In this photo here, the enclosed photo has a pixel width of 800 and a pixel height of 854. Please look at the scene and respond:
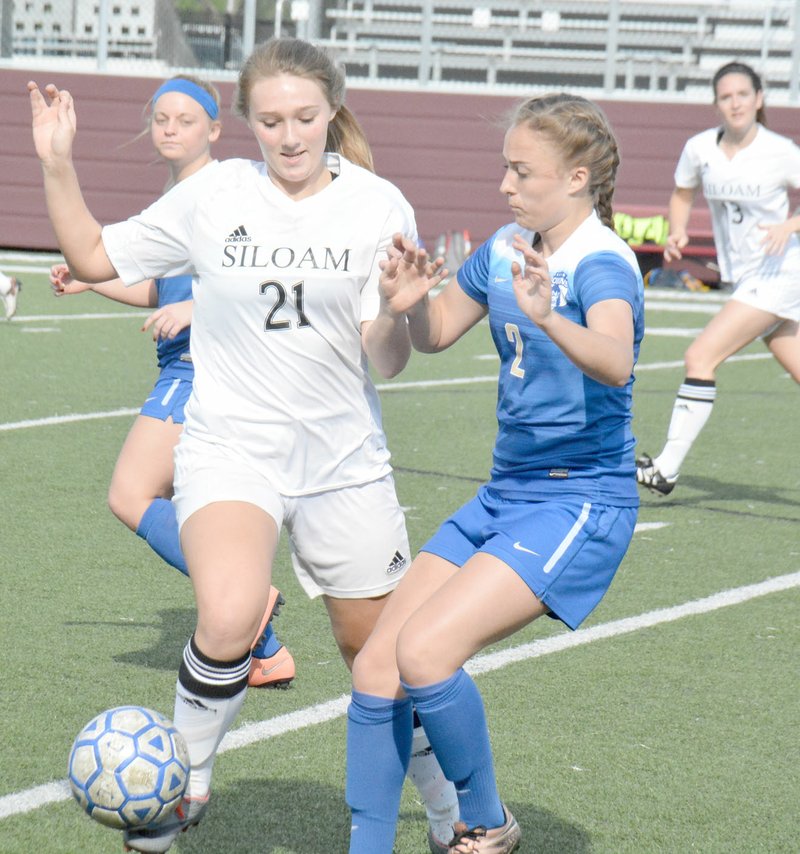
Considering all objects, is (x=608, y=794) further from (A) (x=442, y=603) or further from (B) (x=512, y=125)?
(B) (x=512, y=125)

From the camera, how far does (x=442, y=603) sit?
3.31 metres

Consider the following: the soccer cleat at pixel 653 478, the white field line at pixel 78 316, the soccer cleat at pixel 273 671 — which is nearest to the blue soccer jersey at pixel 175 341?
the soccer cleat at pixel 273 671

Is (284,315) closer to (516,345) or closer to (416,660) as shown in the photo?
(516,345)

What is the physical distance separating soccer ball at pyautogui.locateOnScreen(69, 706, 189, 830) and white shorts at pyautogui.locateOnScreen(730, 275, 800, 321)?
5321mm

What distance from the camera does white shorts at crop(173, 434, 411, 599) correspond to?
362 centimetres

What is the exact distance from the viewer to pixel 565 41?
25.3 meters

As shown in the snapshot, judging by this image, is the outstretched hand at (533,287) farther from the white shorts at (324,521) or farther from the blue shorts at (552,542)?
the white shorts at (324,521)

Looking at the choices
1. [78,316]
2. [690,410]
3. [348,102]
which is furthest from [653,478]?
[348,102]

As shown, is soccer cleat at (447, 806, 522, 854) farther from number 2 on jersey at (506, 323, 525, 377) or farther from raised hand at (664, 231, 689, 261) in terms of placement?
raised hand at (664, 231, 689, 261)

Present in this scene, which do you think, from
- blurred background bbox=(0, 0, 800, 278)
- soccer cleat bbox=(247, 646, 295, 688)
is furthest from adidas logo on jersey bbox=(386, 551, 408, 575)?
blurred background bbox=(0, 0, 800, 278)

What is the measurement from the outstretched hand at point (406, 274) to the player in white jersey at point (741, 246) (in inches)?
177

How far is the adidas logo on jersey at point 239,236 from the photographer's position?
3695 millimetres

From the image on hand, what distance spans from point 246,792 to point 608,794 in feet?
3.15

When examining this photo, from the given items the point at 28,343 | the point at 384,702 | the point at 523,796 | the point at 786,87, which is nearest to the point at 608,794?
the point at 523,796
